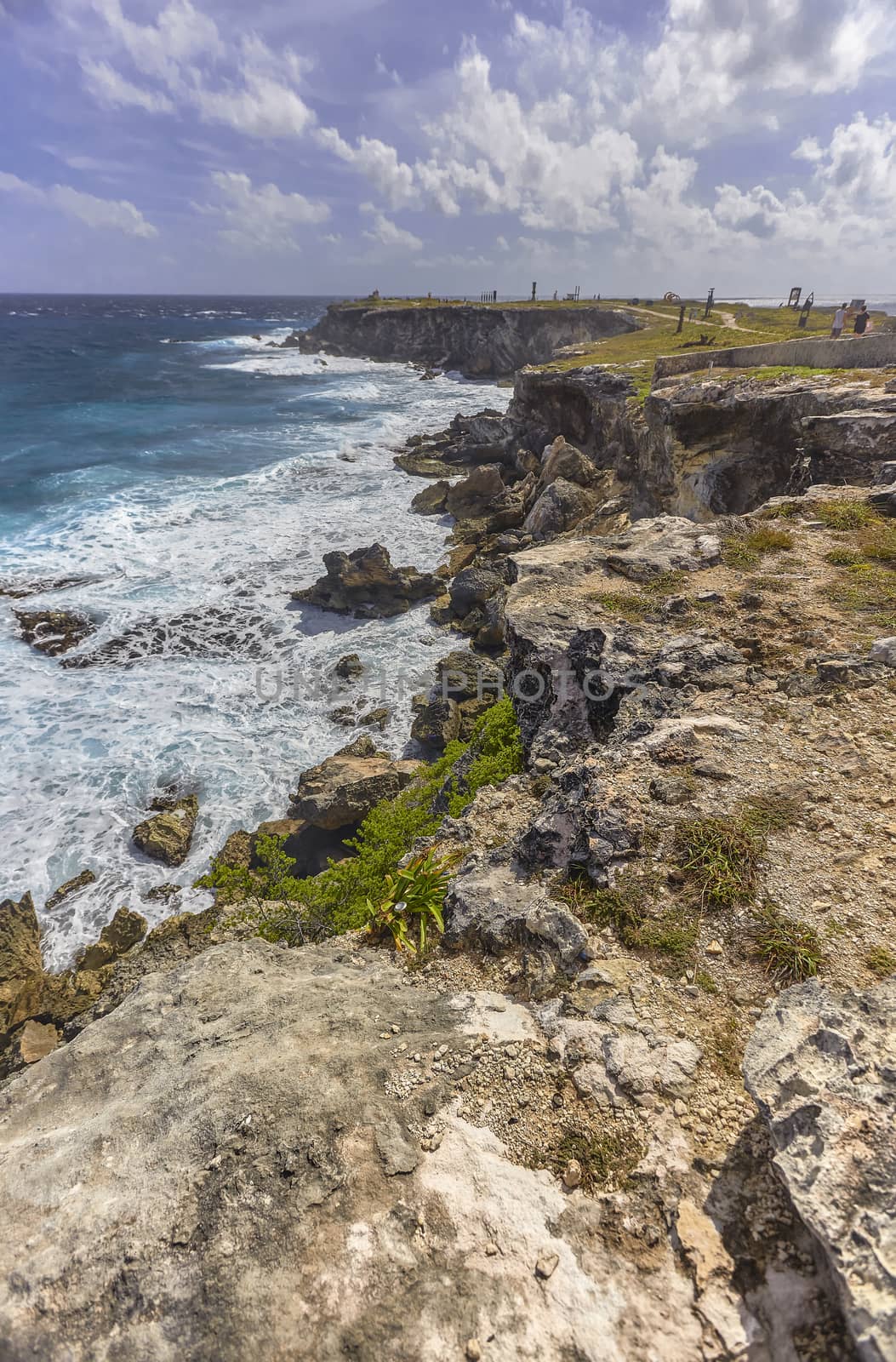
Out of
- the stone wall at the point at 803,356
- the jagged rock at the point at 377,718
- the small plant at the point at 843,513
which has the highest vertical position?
the stone wall at the point at 803,356

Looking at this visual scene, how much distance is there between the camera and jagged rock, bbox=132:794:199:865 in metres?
14.5

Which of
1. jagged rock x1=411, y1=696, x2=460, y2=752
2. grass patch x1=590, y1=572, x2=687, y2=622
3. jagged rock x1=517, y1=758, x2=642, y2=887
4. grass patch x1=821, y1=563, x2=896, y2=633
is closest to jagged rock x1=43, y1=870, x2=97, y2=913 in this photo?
jagged rock x1=411, y1=696, x2=460, y2=752

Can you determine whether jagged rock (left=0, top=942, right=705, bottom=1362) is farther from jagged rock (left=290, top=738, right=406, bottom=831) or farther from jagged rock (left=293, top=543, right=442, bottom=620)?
jagged rock (left=293, top=543, right=442, bottom=620)

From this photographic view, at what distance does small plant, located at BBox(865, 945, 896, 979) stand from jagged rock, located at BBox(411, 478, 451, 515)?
103 feet

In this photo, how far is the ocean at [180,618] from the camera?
612 inches

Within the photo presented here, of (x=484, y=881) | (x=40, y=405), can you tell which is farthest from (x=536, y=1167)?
(x=40, y=405)

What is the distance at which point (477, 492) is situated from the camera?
1309 inches

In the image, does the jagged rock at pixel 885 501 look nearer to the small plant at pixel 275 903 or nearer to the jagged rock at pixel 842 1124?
the jagged rock at pixel 842 1124

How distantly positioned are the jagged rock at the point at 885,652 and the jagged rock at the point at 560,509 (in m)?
17.0

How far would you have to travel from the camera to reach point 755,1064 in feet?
13.7

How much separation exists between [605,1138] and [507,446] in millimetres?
39950

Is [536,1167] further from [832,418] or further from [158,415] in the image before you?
[158,415]

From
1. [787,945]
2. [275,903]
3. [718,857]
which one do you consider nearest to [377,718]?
[275,903]

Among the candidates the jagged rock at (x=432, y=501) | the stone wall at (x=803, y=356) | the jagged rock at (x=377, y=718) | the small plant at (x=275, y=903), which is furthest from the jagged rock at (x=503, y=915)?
the jagged rock at (x=432, y=501)
